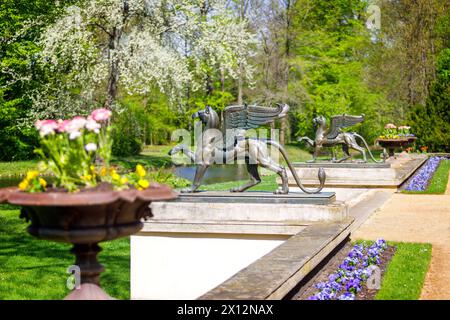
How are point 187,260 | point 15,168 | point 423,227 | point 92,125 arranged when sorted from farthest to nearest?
point 15,168
point 423,227
point 187,260
point 92,125

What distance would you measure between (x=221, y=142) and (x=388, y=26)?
37.2 meters

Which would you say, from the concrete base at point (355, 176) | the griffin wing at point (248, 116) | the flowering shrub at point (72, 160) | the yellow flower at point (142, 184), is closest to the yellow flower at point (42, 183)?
the flowering shrub at point (72, 160)

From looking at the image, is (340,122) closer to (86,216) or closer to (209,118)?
(209,118)

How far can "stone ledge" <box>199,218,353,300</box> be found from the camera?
16.1 ft

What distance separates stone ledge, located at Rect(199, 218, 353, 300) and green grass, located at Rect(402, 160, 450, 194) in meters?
8.93

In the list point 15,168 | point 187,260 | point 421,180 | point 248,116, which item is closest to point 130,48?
point 15,168

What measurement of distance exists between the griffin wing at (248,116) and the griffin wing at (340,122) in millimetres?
9712

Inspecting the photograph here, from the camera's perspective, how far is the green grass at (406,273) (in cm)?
617

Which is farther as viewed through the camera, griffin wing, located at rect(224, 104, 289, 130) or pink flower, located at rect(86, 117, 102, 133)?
griffin wing, located at rect(224, 104, 289, 130)

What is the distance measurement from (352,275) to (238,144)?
8.71ft

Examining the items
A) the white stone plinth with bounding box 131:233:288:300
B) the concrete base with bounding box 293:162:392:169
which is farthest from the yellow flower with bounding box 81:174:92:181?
the concrete base with bounding box 293:162:392:169

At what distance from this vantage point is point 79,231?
4.11 metres

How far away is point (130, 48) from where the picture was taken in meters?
26.1

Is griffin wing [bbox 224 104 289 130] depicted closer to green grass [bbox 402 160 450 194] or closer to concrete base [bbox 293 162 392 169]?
→ green grass [bbox 402 160 450 194]
